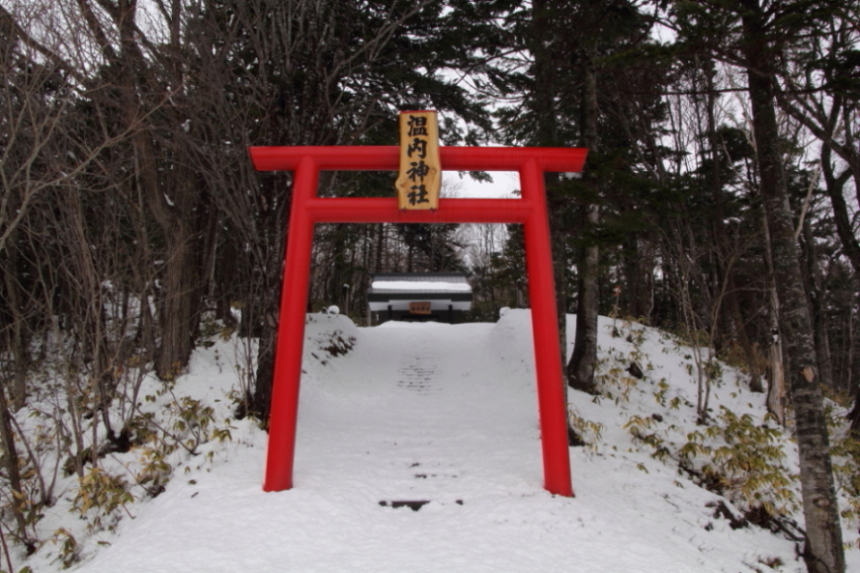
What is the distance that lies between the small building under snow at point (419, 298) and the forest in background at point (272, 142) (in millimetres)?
6908

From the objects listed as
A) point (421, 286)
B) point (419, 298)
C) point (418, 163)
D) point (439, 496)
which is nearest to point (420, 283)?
point (421, 286)

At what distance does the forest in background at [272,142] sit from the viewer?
5.09m

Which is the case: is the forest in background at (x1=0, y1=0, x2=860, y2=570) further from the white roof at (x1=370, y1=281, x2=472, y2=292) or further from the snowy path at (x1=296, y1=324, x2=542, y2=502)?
the white roof at (x1=370, y1=281, x2=472, y2=292)

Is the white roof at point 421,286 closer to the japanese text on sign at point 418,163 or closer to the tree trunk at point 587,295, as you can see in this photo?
the tree trunk at point 587,295

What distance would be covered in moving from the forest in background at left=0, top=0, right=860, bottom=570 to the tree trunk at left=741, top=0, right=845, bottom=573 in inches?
1.0

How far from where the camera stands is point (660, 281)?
758 inches

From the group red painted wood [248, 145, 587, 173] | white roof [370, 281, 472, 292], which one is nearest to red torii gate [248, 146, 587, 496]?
red painted wood [248, 145, 587, 173]

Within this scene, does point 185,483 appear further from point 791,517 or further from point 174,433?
point 791,517

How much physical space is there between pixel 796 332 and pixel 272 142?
22.0 ft

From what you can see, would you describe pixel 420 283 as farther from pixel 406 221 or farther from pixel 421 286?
pixel 406 221

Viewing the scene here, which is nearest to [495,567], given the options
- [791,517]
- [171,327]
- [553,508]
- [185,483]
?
[553,508]

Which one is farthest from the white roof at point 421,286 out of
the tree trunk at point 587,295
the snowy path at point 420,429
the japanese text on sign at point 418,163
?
the japanese text on sign at point 418,163

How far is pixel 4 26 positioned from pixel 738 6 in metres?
7.08

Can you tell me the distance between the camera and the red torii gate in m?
5.18
